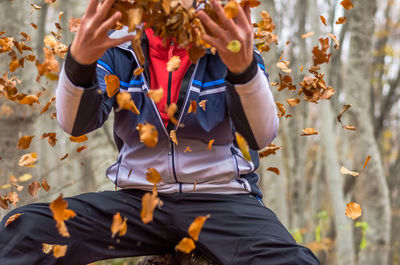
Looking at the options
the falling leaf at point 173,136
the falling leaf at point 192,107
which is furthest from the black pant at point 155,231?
the falling leaf at point 192,107

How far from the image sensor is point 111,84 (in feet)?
6.63

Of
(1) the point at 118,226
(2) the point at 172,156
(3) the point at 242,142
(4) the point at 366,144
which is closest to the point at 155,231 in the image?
(1) the point at 118,226

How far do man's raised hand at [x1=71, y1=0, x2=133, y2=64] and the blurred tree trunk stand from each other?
5.09 metres

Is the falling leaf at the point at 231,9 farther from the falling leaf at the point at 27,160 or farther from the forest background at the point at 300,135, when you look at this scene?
the falling leaf at the point at 27,160

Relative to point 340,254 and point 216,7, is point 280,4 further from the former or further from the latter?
point 216,7

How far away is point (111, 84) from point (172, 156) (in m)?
0.42

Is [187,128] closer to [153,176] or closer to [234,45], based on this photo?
[153,176]

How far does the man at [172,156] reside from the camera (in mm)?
1729

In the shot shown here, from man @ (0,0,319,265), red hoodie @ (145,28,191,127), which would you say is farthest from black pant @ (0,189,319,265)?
red hoodie @ (145,28,191,127)

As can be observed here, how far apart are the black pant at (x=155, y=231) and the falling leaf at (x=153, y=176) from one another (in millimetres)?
113

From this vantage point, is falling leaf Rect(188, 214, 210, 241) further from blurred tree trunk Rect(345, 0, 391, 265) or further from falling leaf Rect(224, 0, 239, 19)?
blurred tree trunk Rect(345, 0, 391, 265)

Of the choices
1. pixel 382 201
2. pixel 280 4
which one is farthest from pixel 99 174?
pixel 280 4

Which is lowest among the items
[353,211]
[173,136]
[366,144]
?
[366,144]

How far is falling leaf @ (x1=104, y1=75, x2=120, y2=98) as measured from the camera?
2.00 metres
